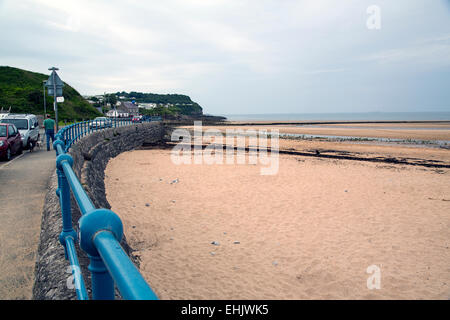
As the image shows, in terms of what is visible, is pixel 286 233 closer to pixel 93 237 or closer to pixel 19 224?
pixel 19 224

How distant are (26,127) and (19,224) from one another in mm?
12900

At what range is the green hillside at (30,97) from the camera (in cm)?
5249

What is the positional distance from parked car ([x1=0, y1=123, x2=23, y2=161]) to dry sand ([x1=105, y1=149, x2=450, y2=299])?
13.3 feet

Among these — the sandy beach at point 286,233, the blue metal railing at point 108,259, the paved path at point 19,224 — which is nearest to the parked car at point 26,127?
the sandy beach at point 286,233

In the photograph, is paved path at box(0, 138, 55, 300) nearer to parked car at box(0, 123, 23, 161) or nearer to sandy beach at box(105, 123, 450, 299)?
parked car at box(0, 123, 23, 161)

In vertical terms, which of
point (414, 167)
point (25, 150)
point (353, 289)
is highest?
point (25, 150)

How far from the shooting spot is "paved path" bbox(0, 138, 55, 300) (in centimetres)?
322

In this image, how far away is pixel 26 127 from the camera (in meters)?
15.4

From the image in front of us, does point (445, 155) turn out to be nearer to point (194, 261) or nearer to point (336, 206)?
point (336, 206)

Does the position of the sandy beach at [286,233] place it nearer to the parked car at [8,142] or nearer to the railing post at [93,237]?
the parked car at [8,142]
